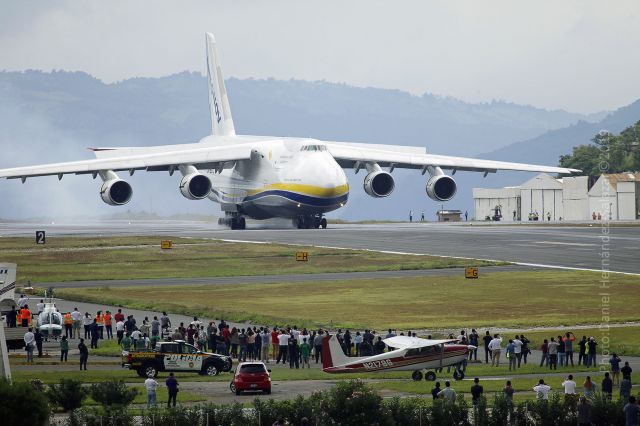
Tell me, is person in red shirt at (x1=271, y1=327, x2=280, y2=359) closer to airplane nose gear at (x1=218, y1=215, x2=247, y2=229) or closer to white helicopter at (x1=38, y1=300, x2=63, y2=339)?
white helicopter at (x1=38, y1=300, x2=63, y2=339)

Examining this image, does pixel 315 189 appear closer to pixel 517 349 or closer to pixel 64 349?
pixel 64 349

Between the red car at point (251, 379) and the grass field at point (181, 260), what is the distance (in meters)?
31.4

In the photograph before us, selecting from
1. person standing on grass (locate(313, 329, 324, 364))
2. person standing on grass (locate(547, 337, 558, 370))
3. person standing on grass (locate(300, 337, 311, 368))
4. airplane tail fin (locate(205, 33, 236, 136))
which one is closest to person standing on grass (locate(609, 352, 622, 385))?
person standing on grass (locate(547, 337, 558, 370))

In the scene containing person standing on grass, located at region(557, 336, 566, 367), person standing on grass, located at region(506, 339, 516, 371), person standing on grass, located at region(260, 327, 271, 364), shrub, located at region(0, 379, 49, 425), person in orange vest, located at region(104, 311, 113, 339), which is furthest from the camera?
person in orange vest, located at region(104, 311, 113, 339)

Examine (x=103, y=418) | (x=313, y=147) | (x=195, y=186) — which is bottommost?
(x=103, y=418)

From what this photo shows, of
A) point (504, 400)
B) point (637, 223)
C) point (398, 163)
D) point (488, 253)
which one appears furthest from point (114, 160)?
point (504, 400)

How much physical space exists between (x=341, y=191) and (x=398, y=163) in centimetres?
880

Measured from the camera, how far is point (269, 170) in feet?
299

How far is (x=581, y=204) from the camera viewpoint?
12038 cm

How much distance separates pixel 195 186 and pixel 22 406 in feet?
222

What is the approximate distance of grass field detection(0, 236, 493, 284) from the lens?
6825cm

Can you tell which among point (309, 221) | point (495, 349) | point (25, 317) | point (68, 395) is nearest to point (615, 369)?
point (495, 349)

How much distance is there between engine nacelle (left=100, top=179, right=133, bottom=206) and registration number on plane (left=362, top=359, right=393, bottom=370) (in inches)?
2050

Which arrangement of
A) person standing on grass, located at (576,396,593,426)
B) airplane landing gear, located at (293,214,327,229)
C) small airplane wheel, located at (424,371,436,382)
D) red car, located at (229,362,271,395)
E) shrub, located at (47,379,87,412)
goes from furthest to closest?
airplane landing gear, located at (293,214,327,229), small airplane wheel, located at (424,371,436,382), red car, located at (229,362,271,395), shrub, located at (47,379,87,412), person standing on grass, located at (576,396,593,426)
